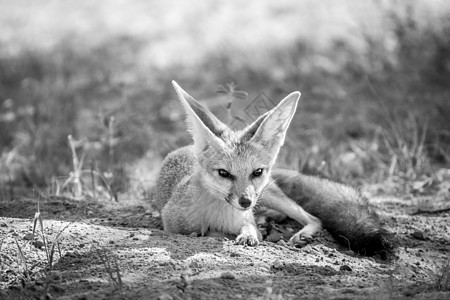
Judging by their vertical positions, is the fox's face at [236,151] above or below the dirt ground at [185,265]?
above

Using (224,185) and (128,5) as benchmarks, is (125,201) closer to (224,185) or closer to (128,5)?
(224,185)

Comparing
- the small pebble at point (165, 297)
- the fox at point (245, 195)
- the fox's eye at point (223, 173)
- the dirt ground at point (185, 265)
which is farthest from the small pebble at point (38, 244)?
the fox's eye at point (223, 173)

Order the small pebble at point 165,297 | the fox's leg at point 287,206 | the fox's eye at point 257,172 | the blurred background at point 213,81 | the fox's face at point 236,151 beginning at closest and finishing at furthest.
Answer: the small pebble at point 165,297
the fox's face at point 236,151
the fox's eye at point 257,172
the fox's leg at point 287,206
the blurred background at point 213,81

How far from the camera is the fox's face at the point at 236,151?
4430 mm

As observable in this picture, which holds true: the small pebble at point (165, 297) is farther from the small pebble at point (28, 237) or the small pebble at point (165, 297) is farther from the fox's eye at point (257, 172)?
the fox's eye at point (257, 172)

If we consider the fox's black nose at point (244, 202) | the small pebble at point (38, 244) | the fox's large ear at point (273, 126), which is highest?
the fox's large ear at point (273, 126)

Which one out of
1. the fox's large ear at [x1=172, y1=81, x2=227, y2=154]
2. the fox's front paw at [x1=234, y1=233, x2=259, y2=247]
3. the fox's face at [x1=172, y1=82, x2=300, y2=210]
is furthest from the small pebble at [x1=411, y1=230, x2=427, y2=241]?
the fox's large ear at [x1=172, y1=81, x2=227, y2=154]

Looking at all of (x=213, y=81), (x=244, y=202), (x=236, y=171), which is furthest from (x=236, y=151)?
(x=213, y=81)

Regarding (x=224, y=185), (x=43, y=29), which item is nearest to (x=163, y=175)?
(x=224, y=185)

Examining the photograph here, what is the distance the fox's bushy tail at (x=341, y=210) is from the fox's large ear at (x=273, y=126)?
0.84m

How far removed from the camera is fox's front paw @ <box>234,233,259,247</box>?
14.7 feet

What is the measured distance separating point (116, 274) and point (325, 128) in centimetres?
499

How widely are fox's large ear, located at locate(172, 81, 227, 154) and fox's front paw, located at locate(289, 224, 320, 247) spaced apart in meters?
1.01

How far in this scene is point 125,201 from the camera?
5.81 meters
